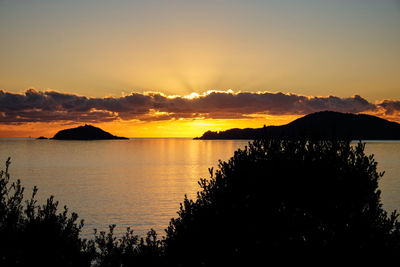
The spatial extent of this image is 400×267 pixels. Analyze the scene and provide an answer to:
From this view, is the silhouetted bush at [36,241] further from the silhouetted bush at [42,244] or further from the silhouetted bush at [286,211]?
the silhouetted bush at [286,211]

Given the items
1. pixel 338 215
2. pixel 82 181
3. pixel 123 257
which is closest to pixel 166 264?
pixel 123 257

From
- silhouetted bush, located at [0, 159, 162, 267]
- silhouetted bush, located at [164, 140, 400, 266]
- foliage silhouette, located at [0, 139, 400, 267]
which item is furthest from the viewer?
silhouetted bush, located at [164, 140, 400, 266]

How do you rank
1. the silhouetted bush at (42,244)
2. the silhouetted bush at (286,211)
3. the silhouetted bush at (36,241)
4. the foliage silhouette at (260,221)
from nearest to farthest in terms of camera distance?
1. the silhouetted bush at (36,241)
2. the silhouetted bush at (42,244)
3. the foliage silhouette at (260,221)
4. the silhouetted bush at (286,211)

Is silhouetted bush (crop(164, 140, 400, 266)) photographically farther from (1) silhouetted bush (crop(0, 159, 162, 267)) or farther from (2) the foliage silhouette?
(1) silhouetted bush (crop(0, 159, 162, 267))

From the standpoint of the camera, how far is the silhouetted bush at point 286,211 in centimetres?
1551

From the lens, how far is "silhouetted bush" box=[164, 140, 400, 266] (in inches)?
611

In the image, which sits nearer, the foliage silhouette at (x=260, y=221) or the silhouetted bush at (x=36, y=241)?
the silhouetted bush at (x=36, y=241)

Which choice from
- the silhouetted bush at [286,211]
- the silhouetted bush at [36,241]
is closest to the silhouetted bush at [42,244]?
the silhouetted bush at [36,241]

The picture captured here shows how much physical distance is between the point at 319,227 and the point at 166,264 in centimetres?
810

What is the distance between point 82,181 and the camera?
110m

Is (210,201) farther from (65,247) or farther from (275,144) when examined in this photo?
(65,247)

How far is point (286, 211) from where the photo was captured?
17.0 metres

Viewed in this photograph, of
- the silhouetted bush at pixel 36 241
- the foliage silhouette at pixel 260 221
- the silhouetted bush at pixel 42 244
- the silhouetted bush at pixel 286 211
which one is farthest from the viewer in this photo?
the silhouetted bush at pixel 286 211

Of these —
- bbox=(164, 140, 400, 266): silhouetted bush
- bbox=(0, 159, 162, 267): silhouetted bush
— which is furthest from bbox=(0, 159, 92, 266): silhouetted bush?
bbox=(164, 140, 400, 266): silhouetted bush
